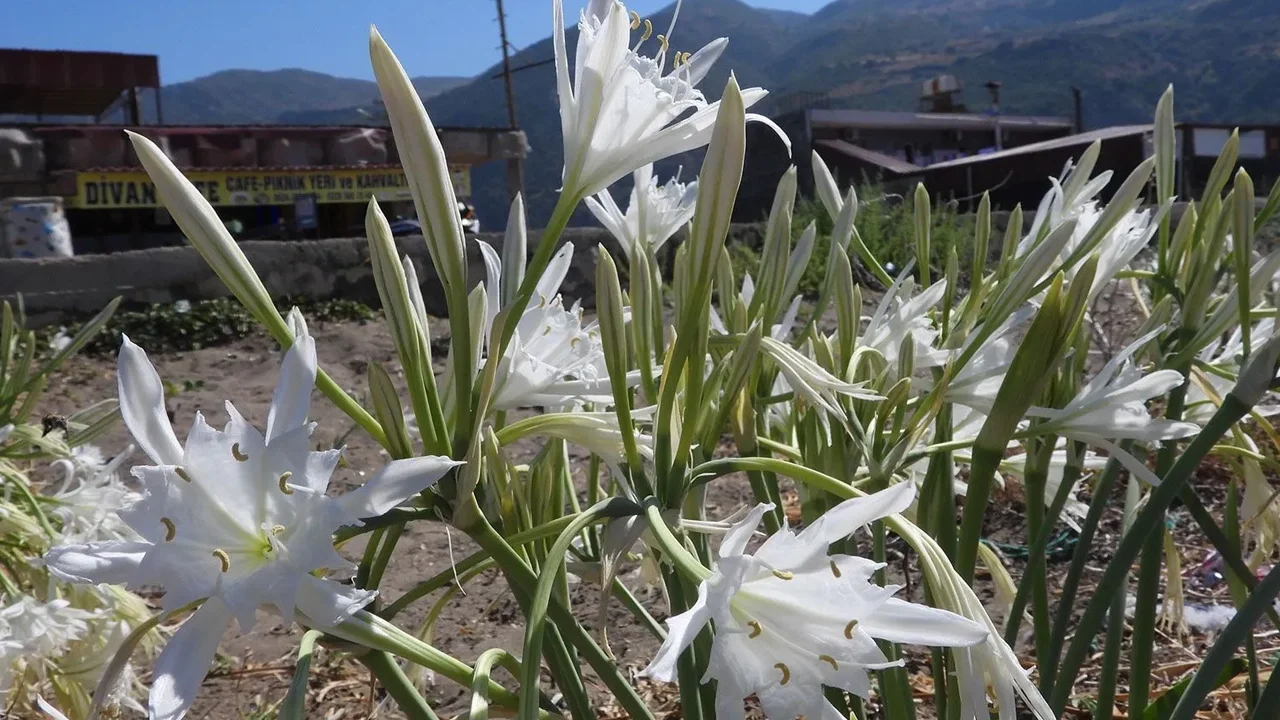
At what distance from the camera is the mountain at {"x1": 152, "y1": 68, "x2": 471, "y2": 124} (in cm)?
13262

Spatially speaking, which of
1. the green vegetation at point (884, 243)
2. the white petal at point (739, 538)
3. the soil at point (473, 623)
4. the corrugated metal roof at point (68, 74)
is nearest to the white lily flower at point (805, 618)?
the white petal at point (739, 538)

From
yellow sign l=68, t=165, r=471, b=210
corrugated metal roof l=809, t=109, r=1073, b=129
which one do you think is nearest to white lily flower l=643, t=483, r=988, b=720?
yellow sign l=68, t=165, r=471, b=210

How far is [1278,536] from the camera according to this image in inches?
40.4

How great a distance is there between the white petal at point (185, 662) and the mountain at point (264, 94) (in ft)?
445

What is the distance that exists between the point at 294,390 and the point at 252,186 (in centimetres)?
1103

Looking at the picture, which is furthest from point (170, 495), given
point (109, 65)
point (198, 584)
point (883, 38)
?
point (883, 38)

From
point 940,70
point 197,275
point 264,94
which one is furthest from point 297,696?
point 264,94

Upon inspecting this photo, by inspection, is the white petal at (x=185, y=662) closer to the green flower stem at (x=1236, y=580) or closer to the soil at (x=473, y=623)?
the soil at (x=473, y=623)

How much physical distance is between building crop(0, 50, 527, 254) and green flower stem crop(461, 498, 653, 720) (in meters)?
9.39

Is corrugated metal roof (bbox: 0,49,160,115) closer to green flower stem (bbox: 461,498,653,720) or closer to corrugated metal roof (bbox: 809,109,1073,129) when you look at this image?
corrugated metal roof (bbox: 809,109,1073,129)

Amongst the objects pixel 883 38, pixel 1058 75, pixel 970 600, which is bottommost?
pixel 970 600

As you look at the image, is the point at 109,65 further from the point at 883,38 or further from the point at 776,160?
the point at 883,38

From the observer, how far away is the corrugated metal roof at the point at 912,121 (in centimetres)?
1872

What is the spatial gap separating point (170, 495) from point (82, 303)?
411cm
